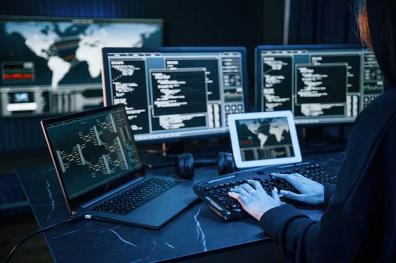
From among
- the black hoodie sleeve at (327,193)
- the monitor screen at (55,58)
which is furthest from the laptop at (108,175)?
the monitor screen at (55,58)

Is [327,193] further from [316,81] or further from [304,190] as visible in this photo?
[316,81]

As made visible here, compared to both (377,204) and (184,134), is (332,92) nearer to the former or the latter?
(184,134)

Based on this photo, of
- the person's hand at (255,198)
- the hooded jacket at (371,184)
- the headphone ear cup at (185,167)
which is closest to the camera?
the hooded jacket at (371,184)

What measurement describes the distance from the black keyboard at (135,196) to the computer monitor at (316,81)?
618mm

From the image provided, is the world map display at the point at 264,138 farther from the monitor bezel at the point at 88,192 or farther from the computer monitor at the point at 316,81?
the monitor bezel at the point at 88,192

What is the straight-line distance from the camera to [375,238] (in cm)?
78

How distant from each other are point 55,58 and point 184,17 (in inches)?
42.1

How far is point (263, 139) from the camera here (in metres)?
1.55

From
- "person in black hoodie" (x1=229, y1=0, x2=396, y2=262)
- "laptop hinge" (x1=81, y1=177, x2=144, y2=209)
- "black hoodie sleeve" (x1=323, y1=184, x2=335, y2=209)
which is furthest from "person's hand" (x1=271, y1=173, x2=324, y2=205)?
"laptop hinge" (x1=81, y1=177, x2=144, y2=209)

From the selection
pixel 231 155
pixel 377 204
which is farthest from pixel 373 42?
pixel 231 155

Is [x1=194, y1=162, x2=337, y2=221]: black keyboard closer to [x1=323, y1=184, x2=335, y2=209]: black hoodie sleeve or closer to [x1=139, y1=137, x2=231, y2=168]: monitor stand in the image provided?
[x1=323, y1=184, x2=335, y2=209]: black hoodie sleeve

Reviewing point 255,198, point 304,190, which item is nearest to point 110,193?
point 255,198

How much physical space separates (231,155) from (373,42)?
0.80 metres

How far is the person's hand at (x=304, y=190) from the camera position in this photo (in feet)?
3.85
